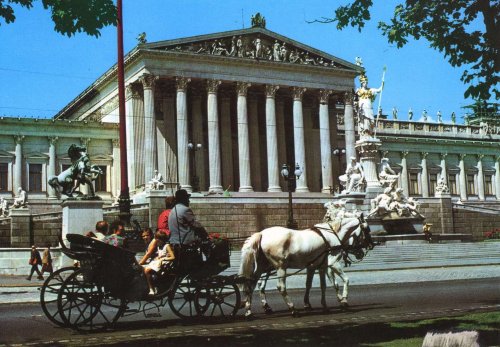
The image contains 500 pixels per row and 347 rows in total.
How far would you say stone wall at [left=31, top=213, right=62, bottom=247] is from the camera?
41750 millimetres

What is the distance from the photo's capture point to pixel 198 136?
66125mm

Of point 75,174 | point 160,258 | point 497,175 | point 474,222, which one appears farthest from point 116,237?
point 497,175

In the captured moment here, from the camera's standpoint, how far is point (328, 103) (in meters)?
71.2

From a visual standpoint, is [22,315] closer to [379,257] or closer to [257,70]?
[379,257]

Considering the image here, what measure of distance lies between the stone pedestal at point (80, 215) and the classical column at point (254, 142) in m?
43.5

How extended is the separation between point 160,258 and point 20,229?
30.8 metres

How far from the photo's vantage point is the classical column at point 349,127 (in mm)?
69188

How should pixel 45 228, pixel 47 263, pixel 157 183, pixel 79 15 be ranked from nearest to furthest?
pixel 79 15
pixel 47 263
pixel 45 228
pixel 157 183

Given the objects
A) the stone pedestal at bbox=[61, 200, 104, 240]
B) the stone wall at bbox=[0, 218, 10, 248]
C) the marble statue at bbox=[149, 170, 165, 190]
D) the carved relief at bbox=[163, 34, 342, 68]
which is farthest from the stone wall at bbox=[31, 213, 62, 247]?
the carved relief at bbox=[163, 34, 342, 68]

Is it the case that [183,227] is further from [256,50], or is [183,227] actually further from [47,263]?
[256,50]

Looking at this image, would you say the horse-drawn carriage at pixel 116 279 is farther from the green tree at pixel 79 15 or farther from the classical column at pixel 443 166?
the classical column at pixel 443 166

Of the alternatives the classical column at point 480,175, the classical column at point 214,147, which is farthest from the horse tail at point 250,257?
the classical column at point 480,175

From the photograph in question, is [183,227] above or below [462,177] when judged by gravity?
below

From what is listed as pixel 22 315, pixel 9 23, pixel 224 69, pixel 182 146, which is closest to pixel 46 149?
pixel 182 146
